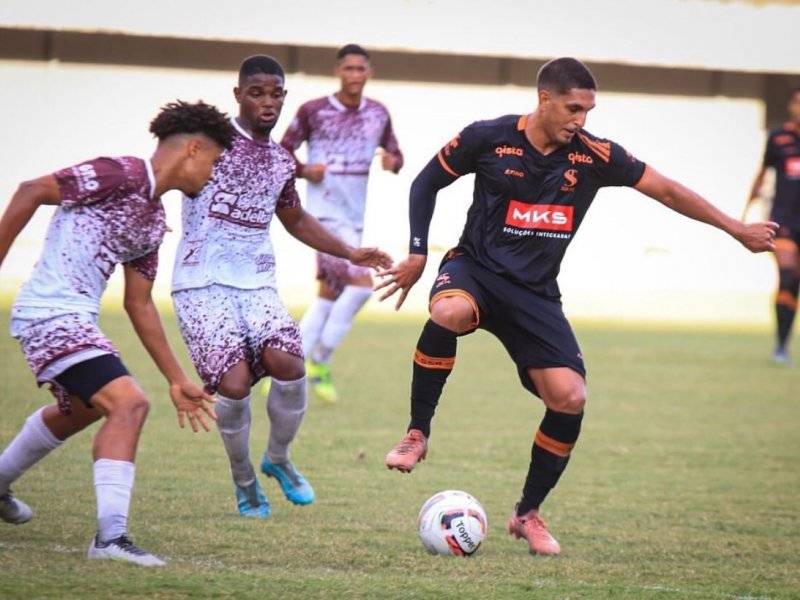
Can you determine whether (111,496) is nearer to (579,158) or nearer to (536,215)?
(536,215)

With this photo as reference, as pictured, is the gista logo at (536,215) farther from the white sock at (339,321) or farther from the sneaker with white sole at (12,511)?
the white sock at (339,321)

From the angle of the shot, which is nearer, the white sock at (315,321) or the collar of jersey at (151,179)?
the collar of jersey at (151,179)

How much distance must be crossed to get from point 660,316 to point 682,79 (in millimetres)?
5499

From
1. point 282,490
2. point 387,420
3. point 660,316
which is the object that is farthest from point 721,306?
point 282,490

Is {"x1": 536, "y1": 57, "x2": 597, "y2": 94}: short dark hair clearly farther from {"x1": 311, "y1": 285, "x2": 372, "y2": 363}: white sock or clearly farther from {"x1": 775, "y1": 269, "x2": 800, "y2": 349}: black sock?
{"x1": 775, "y1": 269, "x2": 800, "y2": 349}: black sock

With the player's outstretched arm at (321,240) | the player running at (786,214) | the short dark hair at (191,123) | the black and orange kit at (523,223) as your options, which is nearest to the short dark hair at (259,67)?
the player's outstretched arm at (321,240)

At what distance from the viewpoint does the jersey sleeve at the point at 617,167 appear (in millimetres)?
6949

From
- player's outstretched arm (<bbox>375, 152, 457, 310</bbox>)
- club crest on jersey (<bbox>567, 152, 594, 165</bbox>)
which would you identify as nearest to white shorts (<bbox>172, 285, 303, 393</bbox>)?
player's outstretched arm (<bbox>375, 152, 457, 310</bbox>)

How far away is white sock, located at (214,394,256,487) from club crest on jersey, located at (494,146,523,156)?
66.5 inches

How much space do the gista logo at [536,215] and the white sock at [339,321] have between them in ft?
17.2

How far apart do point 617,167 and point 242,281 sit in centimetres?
188

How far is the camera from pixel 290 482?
7770 millimetres

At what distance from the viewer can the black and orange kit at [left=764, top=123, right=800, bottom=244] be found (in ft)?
52.4

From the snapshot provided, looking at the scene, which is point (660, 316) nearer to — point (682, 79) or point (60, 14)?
point (682, 79)
